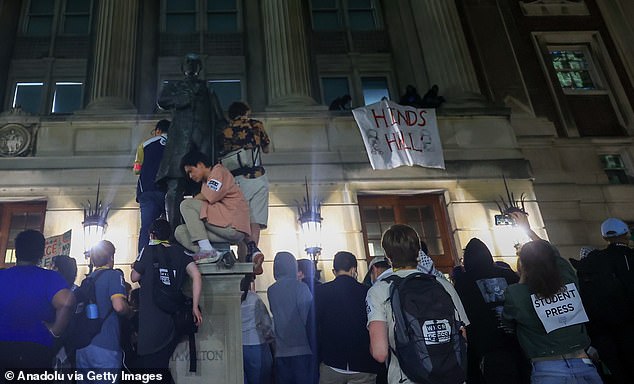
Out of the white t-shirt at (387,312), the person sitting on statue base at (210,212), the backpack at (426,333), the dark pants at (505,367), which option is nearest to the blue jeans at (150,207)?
the person sitting on statue base at (210,212)

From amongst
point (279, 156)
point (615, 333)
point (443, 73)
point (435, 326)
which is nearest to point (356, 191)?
point (279, 156)

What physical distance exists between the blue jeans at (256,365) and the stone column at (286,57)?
7.96 m

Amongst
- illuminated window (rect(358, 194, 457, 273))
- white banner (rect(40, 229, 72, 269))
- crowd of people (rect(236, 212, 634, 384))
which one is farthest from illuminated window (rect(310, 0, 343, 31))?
crowd of people (rect(236, 212, 634, 384))

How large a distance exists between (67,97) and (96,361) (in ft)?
41.3

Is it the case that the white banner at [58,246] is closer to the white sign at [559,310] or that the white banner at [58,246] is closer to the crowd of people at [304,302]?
the crowd of people at [304,302]

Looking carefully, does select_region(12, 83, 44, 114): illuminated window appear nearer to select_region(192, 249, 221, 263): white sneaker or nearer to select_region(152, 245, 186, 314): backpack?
select_region(192, 249, 221, 263): white sneaker

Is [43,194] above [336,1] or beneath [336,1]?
beneath

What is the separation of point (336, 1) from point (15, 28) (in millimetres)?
9994

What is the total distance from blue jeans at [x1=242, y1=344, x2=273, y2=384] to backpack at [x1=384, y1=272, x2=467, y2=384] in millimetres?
2195

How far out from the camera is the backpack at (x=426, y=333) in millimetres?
3105

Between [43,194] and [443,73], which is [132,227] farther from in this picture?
[443,73]

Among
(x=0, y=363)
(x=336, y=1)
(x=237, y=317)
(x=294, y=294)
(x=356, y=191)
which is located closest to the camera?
(x=0, y=363)

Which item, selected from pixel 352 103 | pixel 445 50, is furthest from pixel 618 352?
pixel 352 103

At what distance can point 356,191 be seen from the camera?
37.3 ft
